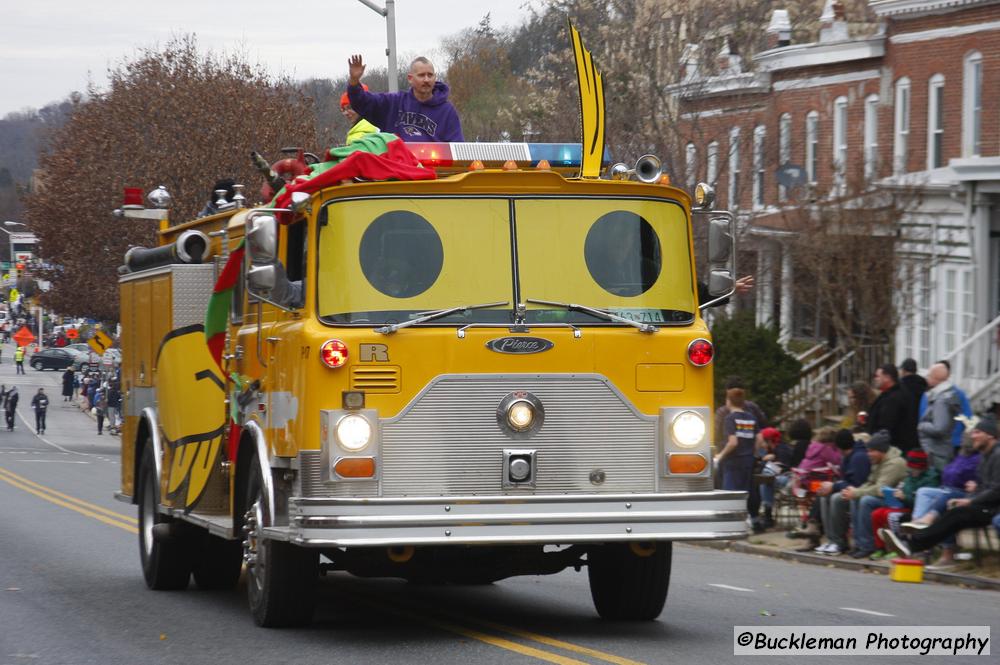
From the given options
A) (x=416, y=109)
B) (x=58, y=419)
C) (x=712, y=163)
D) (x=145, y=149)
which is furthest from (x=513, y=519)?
(x=58, y=419)

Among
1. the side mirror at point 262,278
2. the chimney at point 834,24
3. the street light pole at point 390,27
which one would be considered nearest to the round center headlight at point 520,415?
the side mirror at point 262,278

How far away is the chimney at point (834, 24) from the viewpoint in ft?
116

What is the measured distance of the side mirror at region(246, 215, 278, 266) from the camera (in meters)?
9.79

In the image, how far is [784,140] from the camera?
3547 cm

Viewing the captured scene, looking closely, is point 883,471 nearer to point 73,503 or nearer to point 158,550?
point 158,550

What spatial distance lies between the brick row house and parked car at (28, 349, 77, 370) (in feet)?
245

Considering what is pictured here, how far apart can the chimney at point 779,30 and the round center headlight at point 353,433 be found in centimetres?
3006

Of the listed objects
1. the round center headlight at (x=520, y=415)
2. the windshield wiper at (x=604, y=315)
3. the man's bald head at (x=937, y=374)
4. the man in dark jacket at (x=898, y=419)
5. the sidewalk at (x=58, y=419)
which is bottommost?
the sidewalk at (x=58, y=419)

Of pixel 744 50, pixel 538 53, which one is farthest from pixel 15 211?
pixel 744 50

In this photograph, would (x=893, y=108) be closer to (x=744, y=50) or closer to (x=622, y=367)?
(x=744, y=50)

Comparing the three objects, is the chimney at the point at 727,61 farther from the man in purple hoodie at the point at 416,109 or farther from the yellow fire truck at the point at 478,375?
the yellow fire truck at the point at 478,375

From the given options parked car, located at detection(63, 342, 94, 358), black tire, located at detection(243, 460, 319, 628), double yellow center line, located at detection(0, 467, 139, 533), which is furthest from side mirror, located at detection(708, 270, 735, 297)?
parked car, located at detection(63, 342, 94, 358)

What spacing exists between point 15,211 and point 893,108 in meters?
153

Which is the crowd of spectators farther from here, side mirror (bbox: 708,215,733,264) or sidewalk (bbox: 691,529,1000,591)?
side mirror (bbox: 708,215,733,264)
